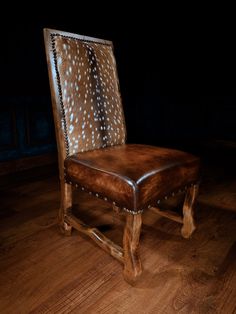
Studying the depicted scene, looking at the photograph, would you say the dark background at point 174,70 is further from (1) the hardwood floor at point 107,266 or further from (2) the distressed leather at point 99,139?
(1) the hardwood floor at point 107,266

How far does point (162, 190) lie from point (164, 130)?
378cm

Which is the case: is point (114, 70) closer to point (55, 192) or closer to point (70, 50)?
point (70, 50)

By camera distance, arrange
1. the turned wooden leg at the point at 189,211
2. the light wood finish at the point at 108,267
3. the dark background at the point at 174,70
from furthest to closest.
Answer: the dark background at the point at 174,70, the turned wooden leg at the point at 189,211, the light wood finish at the point at 108,267

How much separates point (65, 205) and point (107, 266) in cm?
42

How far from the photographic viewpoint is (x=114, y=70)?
5.23 feet

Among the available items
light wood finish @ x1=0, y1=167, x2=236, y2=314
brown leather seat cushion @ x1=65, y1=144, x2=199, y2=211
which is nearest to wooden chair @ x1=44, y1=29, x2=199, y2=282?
brown leather seat cushion @ x1=65, y1=144, x2=199, y2=211

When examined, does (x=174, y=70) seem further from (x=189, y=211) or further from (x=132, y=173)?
(x=132, y=173)

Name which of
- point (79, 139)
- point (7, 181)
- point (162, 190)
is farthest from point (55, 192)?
point (162, 190)

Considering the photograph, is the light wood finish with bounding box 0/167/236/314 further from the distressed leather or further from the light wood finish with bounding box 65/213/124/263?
the distressed leather

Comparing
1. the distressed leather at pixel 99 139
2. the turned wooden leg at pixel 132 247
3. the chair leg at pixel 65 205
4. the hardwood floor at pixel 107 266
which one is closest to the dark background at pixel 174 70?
the distressed leather at pixel 99 139

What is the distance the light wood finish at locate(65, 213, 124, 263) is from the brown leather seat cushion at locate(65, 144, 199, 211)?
0.23 metres

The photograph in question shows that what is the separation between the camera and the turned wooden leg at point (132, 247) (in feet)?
3.39

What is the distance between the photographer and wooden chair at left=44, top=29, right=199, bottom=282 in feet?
3.42

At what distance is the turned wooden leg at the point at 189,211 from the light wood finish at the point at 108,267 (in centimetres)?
6
